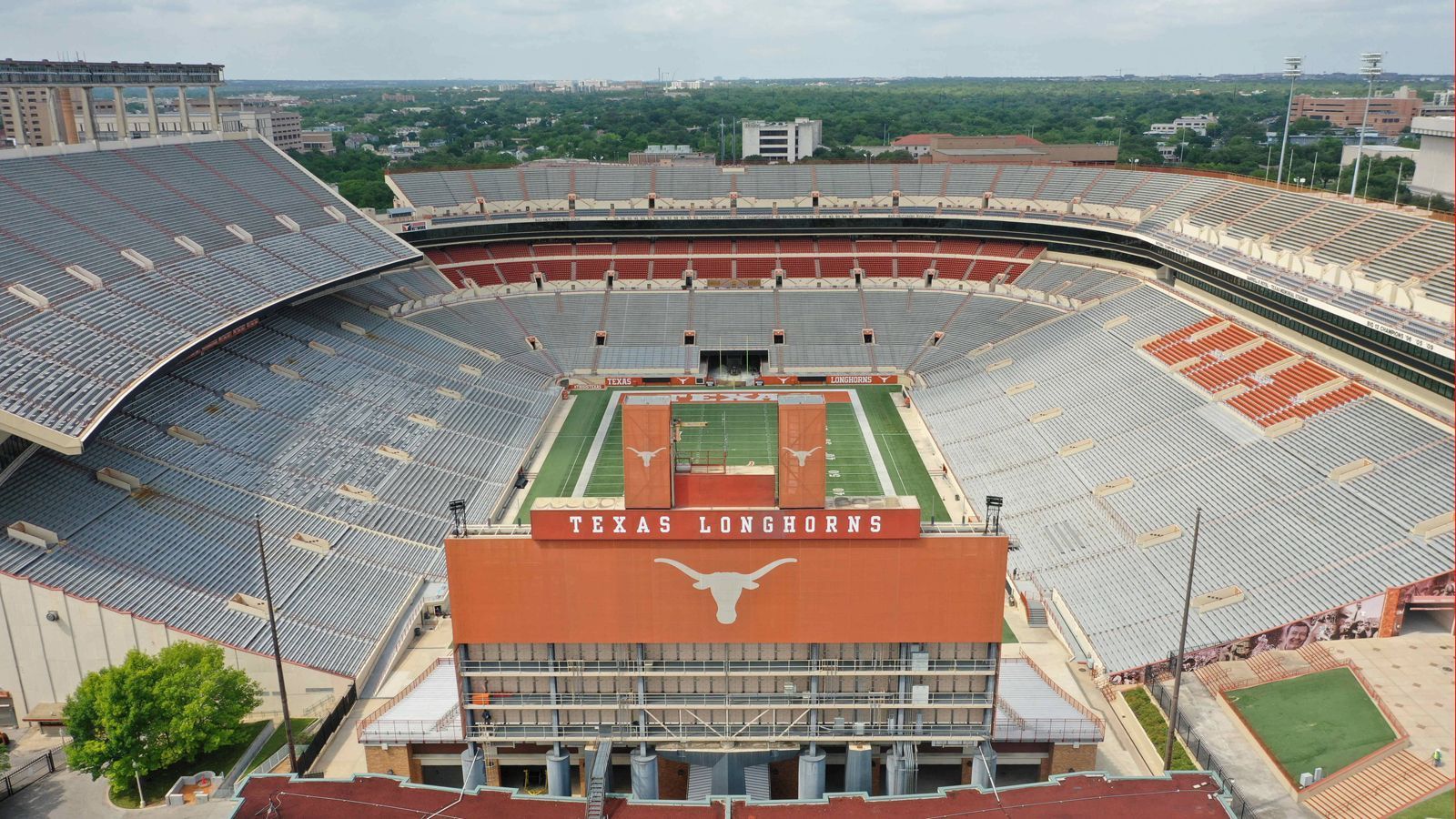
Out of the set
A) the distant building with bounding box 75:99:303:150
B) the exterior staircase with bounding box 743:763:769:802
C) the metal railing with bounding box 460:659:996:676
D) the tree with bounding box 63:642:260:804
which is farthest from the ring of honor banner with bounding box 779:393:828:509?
the distant building with bounding box 75:99:303:150

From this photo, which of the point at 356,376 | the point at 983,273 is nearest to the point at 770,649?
the point at 356,376

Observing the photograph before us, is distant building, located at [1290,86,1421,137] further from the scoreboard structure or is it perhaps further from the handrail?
the handrail

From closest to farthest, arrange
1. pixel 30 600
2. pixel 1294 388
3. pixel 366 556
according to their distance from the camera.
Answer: pixel 30 600 → pixel 366 556 → pixel 1294 388

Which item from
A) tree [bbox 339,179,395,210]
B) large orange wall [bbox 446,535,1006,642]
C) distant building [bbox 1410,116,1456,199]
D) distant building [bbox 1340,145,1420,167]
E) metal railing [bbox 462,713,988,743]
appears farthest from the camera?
tree [bbox 339,179,395,210]

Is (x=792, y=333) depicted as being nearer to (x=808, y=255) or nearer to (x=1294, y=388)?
(x=808, y=255)

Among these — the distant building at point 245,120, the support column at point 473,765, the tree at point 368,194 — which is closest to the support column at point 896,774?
the support column at point 473,765

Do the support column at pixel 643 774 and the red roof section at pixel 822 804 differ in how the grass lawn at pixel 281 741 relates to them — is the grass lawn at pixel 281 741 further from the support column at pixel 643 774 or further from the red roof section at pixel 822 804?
the support column at pixel 643 774
